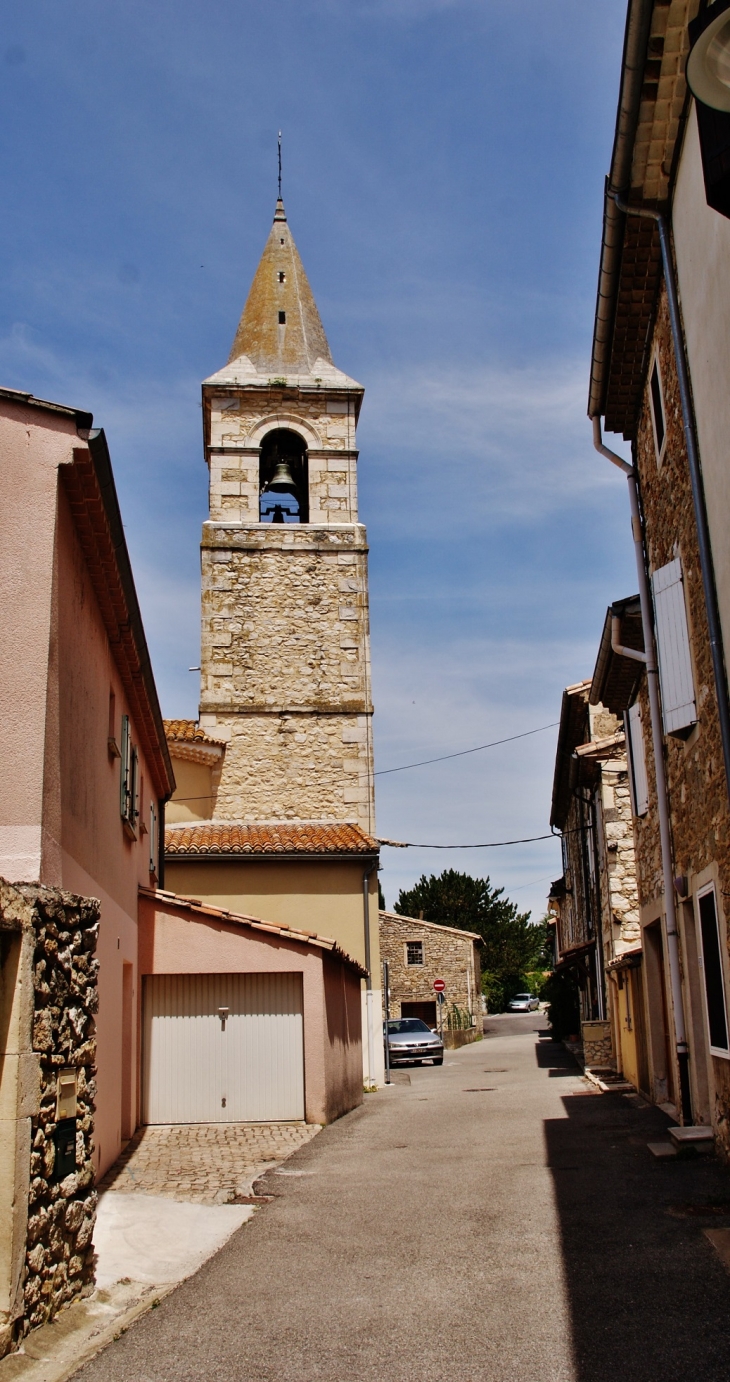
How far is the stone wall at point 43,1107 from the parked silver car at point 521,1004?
6388 centimetres

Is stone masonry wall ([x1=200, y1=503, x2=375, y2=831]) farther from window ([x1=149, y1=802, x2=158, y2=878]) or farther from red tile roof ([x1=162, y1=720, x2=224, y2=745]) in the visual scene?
window ([x1=149, y1=802, x2=158, y2=878])

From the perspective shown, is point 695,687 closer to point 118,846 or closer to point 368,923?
point 118,846

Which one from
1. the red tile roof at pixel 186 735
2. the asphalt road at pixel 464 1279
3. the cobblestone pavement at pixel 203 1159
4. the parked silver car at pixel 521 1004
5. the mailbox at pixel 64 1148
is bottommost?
the cobblestone pavement at pixel 203 1159

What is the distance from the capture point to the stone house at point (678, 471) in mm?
7430

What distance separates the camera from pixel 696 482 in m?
7.95

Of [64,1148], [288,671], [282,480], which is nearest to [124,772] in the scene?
[64,1148]

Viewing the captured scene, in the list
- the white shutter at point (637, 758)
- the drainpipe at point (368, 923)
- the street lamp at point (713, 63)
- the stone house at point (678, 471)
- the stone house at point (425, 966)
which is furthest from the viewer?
the stone house at point (425, 966)

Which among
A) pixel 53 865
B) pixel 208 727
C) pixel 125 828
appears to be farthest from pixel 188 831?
pixel 53 865

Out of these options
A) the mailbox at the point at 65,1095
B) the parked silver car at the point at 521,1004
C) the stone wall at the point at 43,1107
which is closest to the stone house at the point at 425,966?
the parked silver car at the point at 521,1004

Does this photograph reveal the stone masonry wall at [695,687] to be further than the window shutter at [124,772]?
No

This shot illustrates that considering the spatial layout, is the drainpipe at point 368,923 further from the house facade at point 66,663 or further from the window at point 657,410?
the window at point 657,410

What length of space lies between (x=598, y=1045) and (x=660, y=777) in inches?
390

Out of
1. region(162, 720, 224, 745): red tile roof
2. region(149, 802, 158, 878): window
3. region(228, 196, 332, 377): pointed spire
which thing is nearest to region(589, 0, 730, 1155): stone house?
region(149, 802, 158, 878): window

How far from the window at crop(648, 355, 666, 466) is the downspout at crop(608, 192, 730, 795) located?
1.34 metres
